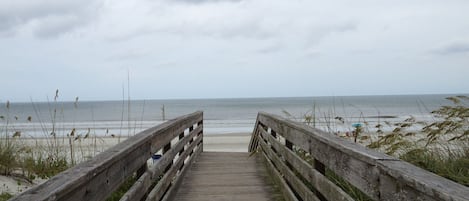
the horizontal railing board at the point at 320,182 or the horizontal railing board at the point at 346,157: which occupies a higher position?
the horizontal railing board at the point at 346,157

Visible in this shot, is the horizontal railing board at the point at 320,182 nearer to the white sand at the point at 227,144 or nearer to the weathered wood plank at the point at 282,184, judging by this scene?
the weathered wood plank at the point at 282,184

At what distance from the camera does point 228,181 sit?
496 centimetres

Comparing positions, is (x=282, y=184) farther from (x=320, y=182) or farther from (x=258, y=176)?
(x=320, y=182)

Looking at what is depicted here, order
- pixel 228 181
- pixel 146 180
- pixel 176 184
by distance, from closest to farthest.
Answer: pixel 146 180 < pixel 176 184 < pixel 228 181

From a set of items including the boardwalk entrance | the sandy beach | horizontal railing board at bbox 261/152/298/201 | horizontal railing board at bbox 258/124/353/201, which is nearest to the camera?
the boardwalk entrance

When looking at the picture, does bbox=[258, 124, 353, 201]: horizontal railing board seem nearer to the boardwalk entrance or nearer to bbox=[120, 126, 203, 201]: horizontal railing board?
the boardwalk entrance

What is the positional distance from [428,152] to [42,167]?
17.5ft

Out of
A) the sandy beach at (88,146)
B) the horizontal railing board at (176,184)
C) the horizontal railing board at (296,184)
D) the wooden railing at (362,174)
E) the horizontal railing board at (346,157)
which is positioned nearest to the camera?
the wooden railing at (362,174)

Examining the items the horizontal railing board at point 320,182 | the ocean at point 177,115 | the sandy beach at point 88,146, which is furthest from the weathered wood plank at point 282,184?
the sandy beach at point 88,146

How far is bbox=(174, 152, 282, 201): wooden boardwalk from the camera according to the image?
4.20 meters

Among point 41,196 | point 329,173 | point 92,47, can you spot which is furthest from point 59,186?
point 92,47

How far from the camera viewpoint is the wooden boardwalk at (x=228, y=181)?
4.20m

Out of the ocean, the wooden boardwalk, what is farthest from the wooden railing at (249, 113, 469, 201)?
the ocean

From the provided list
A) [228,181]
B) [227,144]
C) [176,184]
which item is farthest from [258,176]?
[227,144]
